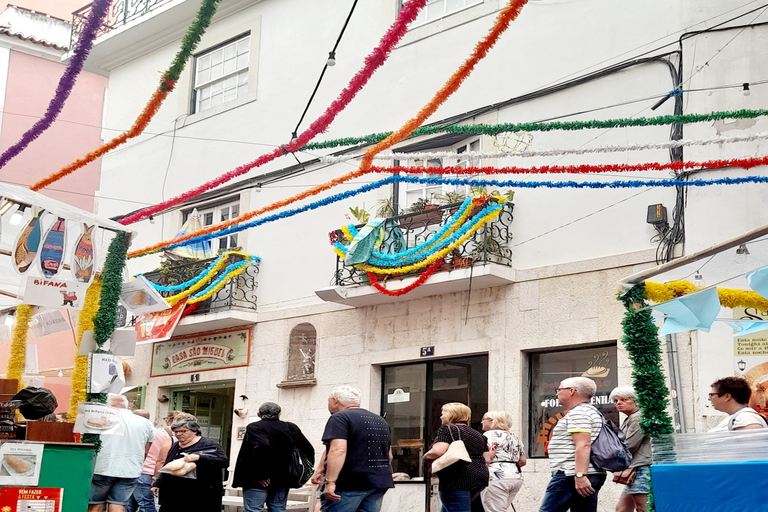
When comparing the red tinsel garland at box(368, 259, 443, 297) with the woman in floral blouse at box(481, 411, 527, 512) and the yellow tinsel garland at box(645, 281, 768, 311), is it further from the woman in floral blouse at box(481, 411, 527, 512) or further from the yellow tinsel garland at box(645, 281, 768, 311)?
the yellow tinsel garland at box(645, 281, 768, 311)

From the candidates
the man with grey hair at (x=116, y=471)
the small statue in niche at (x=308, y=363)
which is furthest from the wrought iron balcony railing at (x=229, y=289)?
the man with grey hair at (x=116, y=471)

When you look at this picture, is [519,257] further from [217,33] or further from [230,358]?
[217,33]

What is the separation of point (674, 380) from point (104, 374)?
20.6 feet

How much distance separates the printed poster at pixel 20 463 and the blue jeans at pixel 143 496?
383 centimetres

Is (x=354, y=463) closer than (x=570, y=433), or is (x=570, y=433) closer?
(x=570, y=433)

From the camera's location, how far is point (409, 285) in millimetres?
13438

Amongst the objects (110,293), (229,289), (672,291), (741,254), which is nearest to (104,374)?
(110,293)

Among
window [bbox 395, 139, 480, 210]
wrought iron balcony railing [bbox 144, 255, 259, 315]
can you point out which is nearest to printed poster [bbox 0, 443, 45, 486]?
window [bbox 395, 139, 480, 210]

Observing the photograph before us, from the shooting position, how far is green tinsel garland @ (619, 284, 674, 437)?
21.0 feet

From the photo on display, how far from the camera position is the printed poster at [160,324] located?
1609cm

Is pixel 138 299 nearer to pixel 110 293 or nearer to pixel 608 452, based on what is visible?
pixel 110 293

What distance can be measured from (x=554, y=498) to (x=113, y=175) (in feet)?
48.0

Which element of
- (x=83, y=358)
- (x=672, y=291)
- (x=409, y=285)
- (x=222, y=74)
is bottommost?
(x=83, y=358)

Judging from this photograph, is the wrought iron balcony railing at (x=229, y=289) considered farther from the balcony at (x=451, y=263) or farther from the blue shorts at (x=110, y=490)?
the blue shorts at (x=110, y=490)
